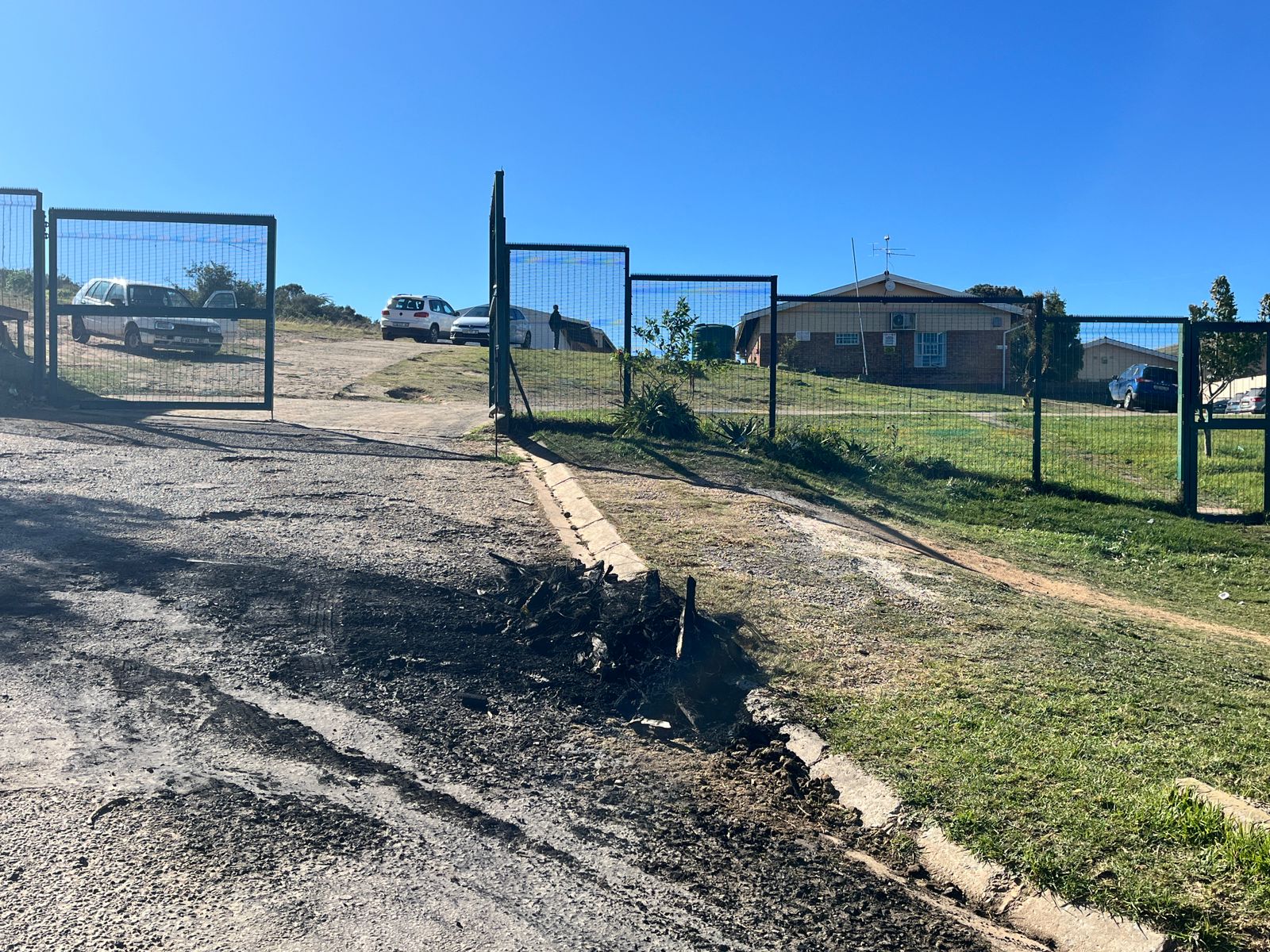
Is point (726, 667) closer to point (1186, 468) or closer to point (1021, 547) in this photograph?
point (1021, 547)

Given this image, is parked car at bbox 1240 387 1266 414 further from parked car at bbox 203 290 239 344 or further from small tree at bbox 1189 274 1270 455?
parked car at bbox 203 290 239 344

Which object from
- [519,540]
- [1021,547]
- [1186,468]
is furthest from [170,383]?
[1186,468]

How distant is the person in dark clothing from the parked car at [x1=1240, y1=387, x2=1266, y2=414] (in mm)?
8479

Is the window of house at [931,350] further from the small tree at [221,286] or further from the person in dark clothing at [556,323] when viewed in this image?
the small tree at [221,286]

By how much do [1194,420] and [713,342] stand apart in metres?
5.70

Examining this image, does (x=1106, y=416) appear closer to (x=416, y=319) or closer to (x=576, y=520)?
(x=576, y=520)

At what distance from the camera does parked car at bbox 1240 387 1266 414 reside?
1406 cm

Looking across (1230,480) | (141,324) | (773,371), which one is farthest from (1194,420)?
(141,324)

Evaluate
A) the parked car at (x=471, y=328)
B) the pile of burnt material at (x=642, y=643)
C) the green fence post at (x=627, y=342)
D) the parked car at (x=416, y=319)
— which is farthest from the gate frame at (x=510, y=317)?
the parked car at (x=416, y=319)

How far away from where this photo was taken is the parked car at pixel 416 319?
123ft

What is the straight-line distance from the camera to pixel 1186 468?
13.2m

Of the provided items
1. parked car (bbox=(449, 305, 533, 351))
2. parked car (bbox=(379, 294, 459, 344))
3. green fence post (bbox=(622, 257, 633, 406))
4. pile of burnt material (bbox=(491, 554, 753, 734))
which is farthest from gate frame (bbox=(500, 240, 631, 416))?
parked car (bbox=(379, 294, 459, 344))

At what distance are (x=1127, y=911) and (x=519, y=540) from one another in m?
5.46

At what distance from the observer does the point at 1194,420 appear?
43.2 ft
